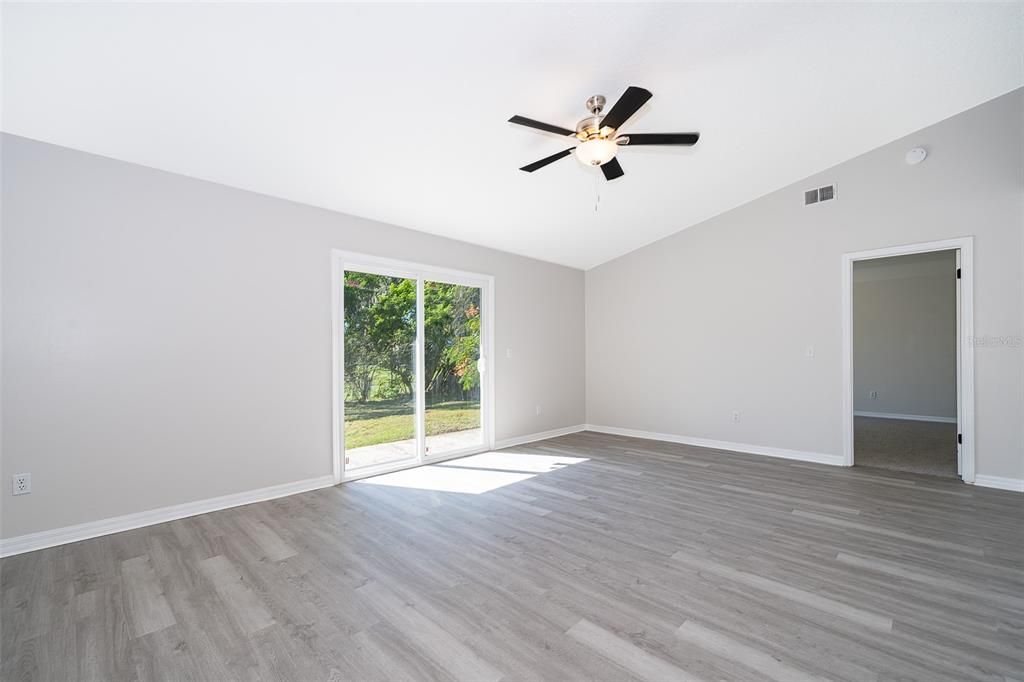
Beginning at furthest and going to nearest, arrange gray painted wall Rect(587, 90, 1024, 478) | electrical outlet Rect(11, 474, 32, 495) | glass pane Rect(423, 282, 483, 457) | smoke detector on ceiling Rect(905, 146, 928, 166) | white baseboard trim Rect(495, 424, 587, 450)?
white baseboard trim Rect(495, 424, 587, 450)
glass pane Rect(423, 282, 483, 457)
smoke detector on ceiling Rect(905, 146, 928, 166)
gray painted wall Rect(587, 90, 1024, 478)
electrical outlet Rect(11, 474, 32, 495)

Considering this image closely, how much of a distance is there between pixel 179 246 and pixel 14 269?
2.90ft

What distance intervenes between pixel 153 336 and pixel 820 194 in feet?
21.2

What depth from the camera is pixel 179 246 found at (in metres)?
3.36

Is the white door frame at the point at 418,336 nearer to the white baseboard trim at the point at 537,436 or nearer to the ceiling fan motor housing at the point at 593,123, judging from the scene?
the white baseboard trim at the point at 537,436

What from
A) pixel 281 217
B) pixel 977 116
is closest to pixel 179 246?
pixel 281 217

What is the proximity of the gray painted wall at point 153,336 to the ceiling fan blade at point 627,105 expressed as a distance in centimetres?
214

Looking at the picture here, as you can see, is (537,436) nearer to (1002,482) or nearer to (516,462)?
(516,462)

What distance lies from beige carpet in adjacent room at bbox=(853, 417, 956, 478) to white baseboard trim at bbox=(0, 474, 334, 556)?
5.74m

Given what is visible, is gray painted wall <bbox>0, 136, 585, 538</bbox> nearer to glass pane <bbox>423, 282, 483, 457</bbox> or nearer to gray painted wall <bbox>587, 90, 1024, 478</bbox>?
glass pane <bbox>423, 282, 483, 457</bbox>

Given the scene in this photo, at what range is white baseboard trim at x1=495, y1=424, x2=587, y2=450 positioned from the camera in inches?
223

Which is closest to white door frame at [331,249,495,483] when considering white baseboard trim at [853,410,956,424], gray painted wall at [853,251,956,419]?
gray painted wall at [853,251,956,419]

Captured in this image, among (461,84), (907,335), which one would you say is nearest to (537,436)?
(461,84)

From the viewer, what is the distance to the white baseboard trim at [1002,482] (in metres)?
3.74

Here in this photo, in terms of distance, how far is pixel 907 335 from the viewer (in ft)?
25.0
